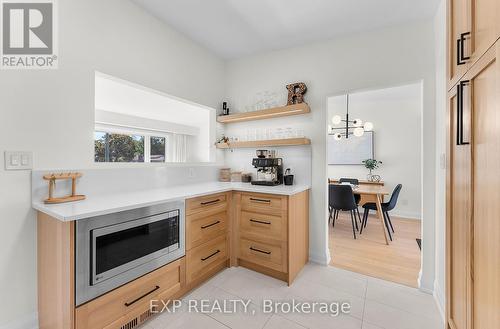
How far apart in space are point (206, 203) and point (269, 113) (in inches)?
50.9

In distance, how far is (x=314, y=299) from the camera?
1.90m

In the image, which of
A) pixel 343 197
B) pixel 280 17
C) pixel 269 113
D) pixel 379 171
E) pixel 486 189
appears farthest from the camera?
pixel 379 171

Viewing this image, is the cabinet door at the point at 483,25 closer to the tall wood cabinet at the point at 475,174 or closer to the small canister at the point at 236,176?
the tall wood cabinet at the point at 475,174

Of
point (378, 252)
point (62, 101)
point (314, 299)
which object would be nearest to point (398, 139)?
point (378, 252)

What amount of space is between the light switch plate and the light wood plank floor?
288cm

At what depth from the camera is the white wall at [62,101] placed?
1.41 meters

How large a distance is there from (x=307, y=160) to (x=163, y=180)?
164 cm

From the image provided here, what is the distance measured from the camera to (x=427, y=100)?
79.7 inches

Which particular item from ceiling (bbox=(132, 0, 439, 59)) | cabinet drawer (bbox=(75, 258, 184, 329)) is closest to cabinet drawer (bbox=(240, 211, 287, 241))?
cabinet drawer (bbox=(75, 258, 184, 329))

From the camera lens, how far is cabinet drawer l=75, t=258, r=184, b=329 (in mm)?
1275

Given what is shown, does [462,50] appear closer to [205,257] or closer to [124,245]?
[124,245]

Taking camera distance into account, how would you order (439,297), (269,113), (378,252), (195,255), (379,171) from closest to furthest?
(439,297)
(195,255)
(269,113)
(378,252)
(379,171)

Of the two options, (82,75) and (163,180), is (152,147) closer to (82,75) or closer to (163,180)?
(163,180)

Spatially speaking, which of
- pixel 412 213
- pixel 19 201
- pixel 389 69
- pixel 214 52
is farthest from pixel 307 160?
pixel 412 213
